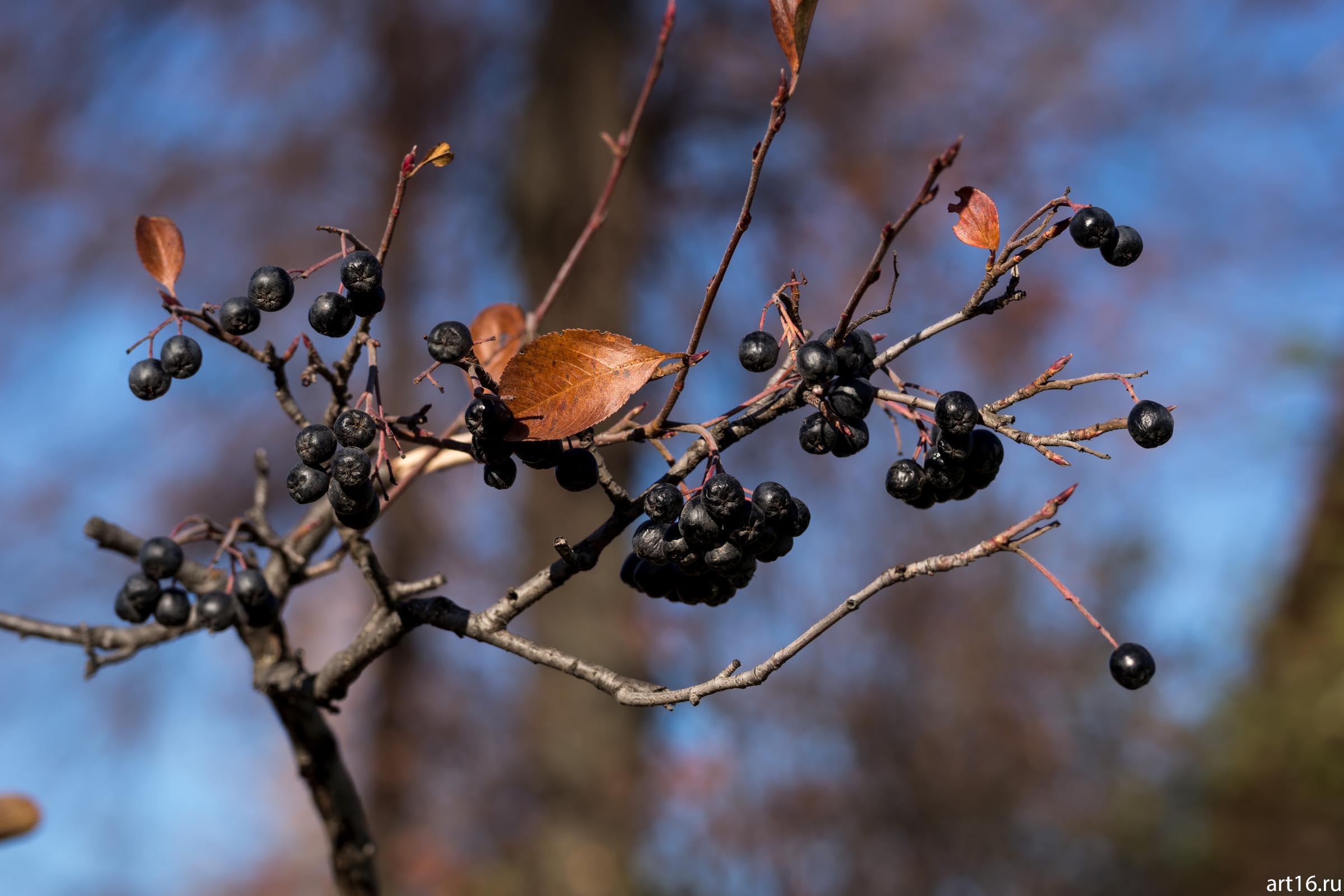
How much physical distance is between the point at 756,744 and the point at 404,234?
165 inches

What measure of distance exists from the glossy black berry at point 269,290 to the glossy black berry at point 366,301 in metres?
0.10

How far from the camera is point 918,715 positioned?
17.7 feet

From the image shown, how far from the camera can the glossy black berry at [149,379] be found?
3.06 ft

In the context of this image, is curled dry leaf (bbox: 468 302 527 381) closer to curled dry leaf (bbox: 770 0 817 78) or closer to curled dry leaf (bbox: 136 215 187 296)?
curled dry leaf (bbox: 136 215 187 296)

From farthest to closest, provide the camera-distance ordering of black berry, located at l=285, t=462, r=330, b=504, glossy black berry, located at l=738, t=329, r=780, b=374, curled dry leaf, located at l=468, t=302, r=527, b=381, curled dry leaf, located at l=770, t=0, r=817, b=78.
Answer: curled dry leaf, located at l=468, t=302, r=527, b=381 < glossy black berry, located at l=738, t=329, r=780, b=374 < black berry, located at l=285, t=462, r=330, b=504 < curled dry leaf, located at l=770, t=0, r=817, b=78

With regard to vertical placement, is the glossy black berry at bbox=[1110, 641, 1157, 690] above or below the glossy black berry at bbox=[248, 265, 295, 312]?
below

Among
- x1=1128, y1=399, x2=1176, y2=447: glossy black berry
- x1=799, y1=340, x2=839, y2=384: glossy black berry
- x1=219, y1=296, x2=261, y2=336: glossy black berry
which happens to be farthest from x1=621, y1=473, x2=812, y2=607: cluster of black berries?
x1=219, y1=296, x2=261, y2=336: glossy black berry

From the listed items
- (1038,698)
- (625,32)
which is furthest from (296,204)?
(1038,698)

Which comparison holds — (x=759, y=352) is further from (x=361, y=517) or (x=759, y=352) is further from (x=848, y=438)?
(x=361, y=517)

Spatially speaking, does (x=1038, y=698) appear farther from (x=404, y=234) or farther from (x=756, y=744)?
(x=404, y=234)

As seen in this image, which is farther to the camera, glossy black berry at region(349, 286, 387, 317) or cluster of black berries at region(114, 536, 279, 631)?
cluster of black berries at region(114, 536, 279, 631)

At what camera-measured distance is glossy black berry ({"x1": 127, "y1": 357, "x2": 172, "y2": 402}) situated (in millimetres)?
933

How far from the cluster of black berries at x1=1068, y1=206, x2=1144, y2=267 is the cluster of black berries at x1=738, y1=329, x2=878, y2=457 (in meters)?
0.23

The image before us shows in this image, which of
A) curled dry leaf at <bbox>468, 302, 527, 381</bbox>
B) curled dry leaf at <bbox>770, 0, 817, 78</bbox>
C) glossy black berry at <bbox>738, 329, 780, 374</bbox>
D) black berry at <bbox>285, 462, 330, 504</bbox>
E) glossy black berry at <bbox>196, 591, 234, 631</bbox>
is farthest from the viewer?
curled dry leaf at <bbox>468, 302, 527, 381</bbox>
